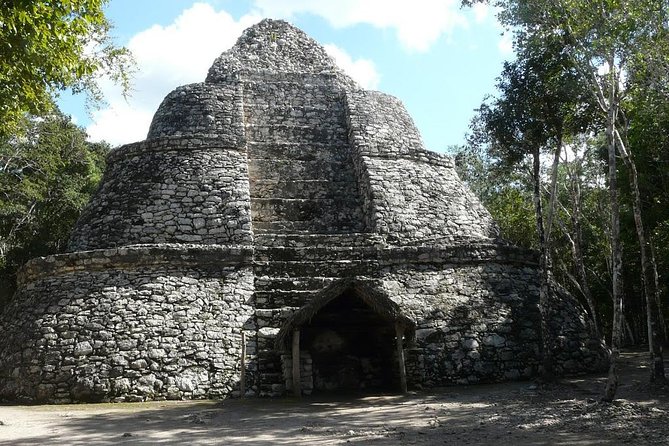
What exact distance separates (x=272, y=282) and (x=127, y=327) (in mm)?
2744

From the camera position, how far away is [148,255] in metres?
11.0

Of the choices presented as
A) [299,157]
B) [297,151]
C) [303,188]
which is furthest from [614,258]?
[297,151]

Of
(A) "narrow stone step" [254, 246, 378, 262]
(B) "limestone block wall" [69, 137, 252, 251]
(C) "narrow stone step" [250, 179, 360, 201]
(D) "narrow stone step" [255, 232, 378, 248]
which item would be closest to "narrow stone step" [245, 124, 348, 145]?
(C) "narrow stone step" [250, 179, 360, 201]

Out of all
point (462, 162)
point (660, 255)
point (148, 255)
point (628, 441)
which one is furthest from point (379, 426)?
point (462, 162)

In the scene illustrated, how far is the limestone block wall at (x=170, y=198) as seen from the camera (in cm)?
1237

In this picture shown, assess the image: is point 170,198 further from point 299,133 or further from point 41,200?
point 41,200

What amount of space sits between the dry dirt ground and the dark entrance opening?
82 cm

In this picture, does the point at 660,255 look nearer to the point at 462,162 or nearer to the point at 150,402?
the point at 462,162

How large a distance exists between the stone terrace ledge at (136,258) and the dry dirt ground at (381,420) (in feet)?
8.87

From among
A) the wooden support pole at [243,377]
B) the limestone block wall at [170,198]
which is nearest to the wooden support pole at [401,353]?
the wooden support pole at [243,377]

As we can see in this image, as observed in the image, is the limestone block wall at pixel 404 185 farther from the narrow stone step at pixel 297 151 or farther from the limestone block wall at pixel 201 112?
the limestone block wall at pixel 201 112

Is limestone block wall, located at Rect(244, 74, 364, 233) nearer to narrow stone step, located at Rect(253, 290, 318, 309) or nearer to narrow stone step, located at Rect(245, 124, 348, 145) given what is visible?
narrow stone step, located at Rect(245, 124, 348, 145)

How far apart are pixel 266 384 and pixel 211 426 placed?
281cm

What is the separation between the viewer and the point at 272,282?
1141 cm
